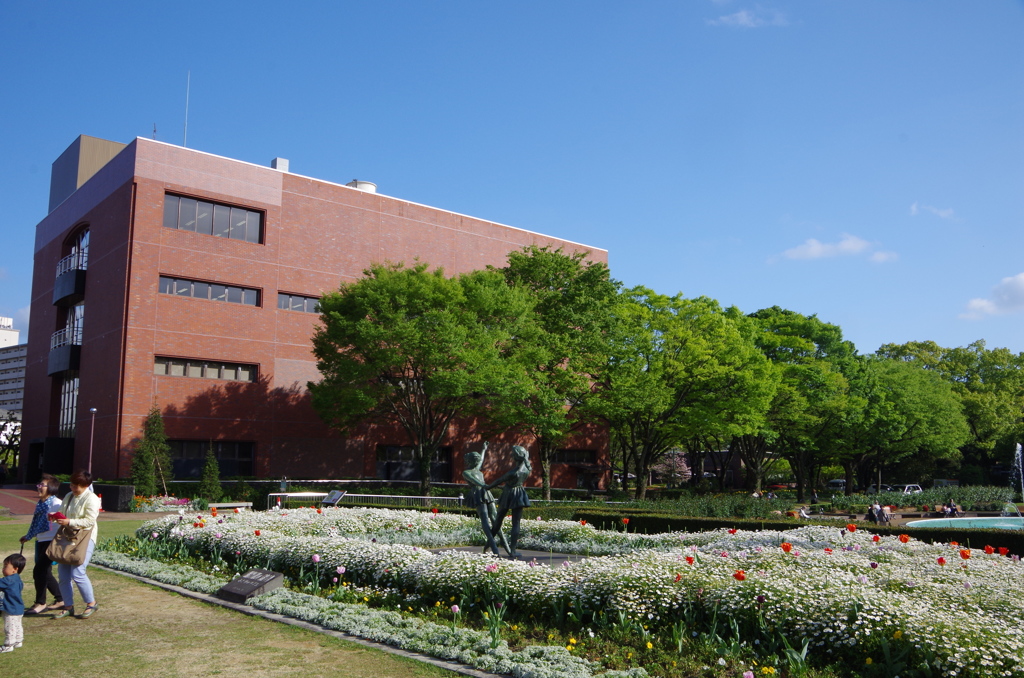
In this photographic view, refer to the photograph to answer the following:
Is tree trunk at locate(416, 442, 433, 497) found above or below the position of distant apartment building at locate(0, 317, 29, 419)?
below

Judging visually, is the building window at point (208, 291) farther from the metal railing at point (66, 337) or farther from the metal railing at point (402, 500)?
the metal railing at point (402, 500)

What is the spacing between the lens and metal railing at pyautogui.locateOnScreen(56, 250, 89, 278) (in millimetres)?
45000

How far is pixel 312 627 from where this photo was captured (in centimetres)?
974

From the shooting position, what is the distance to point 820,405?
50.3m

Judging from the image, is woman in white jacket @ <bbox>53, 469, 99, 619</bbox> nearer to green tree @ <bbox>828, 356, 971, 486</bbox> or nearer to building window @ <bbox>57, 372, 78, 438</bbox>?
building window @ <bbox>57, 372, 78, 438</bbox>

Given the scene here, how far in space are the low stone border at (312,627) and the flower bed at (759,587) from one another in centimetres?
127

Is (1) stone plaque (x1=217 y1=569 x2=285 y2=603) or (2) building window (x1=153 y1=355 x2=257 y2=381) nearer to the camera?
(1) stone plaque (x1=217 y1=569 x2=285 y2=603)

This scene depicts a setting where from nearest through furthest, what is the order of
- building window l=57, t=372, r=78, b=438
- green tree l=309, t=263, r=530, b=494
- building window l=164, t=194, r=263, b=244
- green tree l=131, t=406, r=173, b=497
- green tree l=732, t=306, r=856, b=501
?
green tree l=131, t=406, r=173, b=497 → green tree l=309, t=263, r=530, b=494 → building window l=164, t=194, r=263, b=244 → building window l=57, t=372, r=78, b=438 → green tree l=732, t=306, r=856, b=501

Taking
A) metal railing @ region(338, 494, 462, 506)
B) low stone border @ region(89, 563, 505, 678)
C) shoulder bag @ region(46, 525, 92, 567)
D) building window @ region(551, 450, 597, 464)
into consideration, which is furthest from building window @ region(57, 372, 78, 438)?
shoulder bag @ region(46, 525, 92, 567)

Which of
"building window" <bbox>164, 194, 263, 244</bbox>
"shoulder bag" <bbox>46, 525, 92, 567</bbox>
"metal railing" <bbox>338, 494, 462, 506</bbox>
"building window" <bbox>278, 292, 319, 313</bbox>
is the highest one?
"building window" <bbox>164, 194, 263, 244</bbox>

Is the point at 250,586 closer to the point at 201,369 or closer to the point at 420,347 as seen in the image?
the point at 420,347

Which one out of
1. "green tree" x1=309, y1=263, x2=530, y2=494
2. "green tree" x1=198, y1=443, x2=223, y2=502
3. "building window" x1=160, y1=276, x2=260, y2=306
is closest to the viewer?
"green tree" x1=198, y1=443, x2=223, y2=502

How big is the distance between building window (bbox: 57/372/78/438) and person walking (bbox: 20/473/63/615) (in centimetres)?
3639

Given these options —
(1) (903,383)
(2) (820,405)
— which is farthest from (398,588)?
(1) (903,383)
